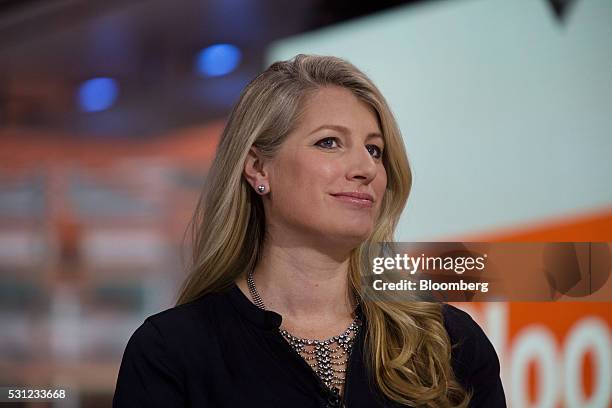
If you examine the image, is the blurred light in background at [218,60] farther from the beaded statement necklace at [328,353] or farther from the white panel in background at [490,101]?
the beaded statement necklace at [328,353]

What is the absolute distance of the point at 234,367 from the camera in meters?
1.80

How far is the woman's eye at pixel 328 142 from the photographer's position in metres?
1.86

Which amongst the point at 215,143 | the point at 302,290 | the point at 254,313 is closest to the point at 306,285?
the point at 302,290

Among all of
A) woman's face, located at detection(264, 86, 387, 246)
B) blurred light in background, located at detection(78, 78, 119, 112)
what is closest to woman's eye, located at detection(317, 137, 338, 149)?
woman's face, located at detection(264, 86, 387, 246)

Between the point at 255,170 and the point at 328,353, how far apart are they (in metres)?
0.41

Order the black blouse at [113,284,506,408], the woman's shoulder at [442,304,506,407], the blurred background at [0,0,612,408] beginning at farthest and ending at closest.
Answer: the blurred background at [0,0,612,408]
the woman's shoulder at [442,304,506,407]
the black blouse at [113,284,506,408]

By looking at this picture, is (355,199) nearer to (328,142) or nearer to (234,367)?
(328,142)

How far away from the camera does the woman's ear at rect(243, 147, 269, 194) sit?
6.31ft

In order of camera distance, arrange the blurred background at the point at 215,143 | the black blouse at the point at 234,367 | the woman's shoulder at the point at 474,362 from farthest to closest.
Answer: the blurred background at the point at 215,143, the woman's shoulder at the point at 474,362, the black blouse at the point at 234,367

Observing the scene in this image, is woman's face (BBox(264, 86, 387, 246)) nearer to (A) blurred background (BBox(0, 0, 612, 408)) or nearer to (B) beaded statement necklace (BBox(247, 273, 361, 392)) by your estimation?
(B) beaded statement necklace (BBox(247, 273, 361, 392))

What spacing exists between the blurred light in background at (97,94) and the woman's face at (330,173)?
824mm

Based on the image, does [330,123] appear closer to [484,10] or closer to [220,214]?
[220,214]

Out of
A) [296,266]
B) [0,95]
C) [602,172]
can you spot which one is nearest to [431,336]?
[296,266]

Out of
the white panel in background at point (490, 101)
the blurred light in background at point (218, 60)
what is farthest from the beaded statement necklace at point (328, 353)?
the blurred light in background at point (218, 60)
